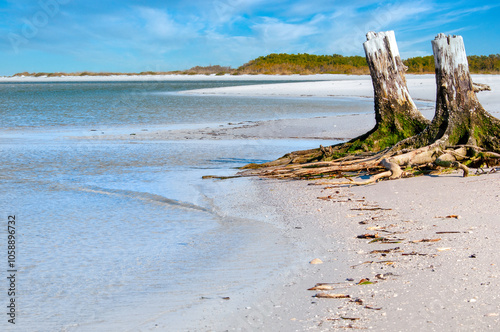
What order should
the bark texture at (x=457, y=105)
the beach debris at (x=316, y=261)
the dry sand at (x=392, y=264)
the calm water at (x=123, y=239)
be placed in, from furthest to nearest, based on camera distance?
1. the bark texture at (x=457, y=105)
2. the beach debris at (x=316, y=261)
3. the calm water at (x=123, y=239)
4. the dry sand at (x=392, y=264)

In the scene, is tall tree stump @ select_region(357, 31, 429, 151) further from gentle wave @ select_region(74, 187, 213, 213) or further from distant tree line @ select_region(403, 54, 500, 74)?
distant tree line @ select_region(403, 54, 500, 74)

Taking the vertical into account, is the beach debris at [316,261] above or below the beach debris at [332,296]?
above

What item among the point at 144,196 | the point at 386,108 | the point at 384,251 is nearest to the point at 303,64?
the point at 386,108

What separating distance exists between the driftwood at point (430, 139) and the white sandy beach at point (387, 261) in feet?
1.40

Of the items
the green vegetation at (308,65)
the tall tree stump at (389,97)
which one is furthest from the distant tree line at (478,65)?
the tall tree stump at (389,97)

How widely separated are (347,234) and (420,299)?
140cm

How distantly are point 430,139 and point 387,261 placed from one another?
390 centimetres

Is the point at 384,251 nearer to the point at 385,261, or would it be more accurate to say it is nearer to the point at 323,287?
the point at 385,261

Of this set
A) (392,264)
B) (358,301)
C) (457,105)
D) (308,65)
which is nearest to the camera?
(358,301)

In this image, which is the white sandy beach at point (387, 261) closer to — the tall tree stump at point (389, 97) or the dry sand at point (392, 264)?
the dry sand at point (392, 264)

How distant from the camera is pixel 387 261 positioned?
3.44m

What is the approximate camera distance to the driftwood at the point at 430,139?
6.33 metres

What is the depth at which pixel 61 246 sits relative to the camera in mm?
4180

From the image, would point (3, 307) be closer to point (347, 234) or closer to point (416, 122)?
point (347, 234)
